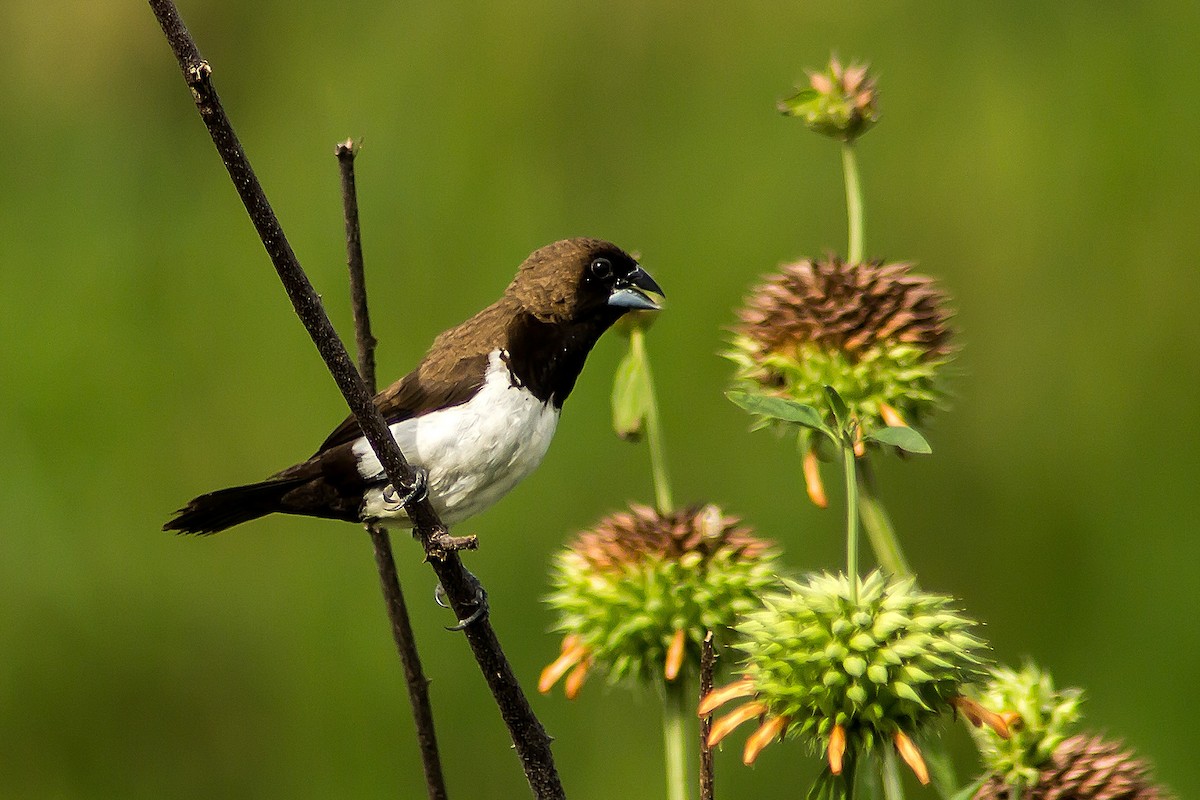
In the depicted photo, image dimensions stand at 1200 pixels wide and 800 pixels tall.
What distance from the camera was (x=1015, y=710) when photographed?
1.84m

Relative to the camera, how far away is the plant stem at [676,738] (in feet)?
6.04

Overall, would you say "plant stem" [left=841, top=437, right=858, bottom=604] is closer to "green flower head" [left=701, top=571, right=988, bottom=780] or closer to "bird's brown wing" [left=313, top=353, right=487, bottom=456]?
"green flower head" [left=701, top=571, right=988, bottom=780]

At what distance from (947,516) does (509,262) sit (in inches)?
74.8

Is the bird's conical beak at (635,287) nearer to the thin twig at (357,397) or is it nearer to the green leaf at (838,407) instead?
the thin twig at (357,397)

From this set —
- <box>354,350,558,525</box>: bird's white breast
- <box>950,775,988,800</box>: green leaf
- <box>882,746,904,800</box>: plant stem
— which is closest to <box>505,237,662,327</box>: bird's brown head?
<box>354,350,558,525</box>: bird's white breast

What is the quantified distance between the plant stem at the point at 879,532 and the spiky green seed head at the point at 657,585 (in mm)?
157

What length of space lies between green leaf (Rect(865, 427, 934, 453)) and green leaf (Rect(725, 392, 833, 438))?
0.06 meters

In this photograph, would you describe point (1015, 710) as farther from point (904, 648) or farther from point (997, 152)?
point (997, 152)

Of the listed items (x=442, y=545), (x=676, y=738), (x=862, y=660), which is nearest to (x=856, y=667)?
(x=862, y=660)

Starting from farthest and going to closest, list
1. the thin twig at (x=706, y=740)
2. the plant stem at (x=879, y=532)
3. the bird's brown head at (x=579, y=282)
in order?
the bird's brown head at (x=579, y=282) < the plant stem at (x=879, y=532) < the thin twig at (x=706, y=740)

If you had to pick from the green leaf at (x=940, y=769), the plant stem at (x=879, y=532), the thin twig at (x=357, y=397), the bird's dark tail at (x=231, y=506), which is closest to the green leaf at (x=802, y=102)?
the plant stem at (x=879, y=532)

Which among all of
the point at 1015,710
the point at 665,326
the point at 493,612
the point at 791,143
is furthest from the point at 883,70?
the point at 1015,710

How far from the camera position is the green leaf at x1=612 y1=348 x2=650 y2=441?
1950 mm

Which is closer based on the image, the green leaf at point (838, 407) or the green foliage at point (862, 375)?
the green leaf at point (838, 407)
